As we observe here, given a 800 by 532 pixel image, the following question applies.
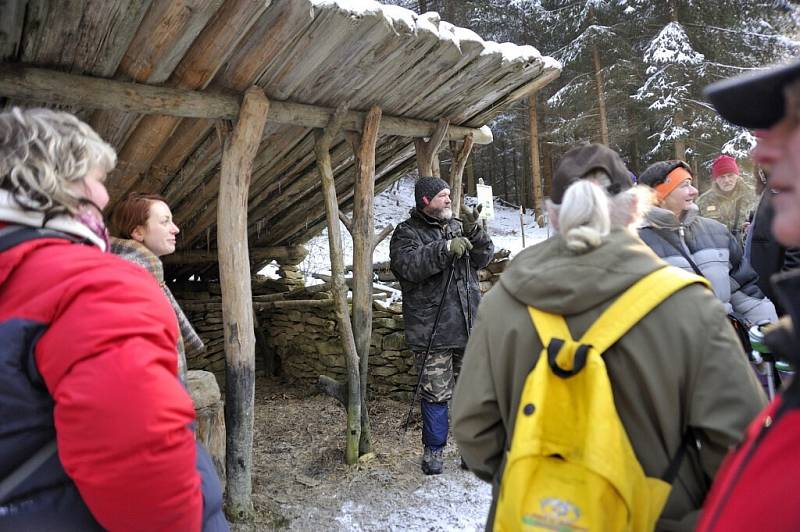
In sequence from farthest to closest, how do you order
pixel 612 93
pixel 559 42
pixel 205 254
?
pixel 559 42
pixel 612 93
pixel 205 254

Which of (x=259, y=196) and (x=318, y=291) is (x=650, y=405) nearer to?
(x=259, y=196)

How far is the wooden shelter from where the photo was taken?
9.52 ft

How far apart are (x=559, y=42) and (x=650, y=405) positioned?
55.9 ft

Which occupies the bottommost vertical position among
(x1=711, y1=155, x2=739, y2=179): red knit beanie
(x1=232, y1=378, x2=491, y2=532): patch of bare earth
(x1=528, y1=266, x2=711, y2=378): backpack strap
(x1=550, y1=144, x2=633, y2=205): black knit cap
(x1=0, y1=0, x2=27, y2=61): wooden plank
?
(x1=232, y1=378, x2=491, y2=532): patch of bare earth

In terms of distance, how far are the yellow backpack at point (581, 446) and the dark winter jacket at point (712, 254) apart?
2076mm

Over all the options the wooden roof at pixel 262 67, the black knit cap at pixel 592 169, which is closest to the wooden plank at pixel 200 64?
the wooden roof at pixel 262 67

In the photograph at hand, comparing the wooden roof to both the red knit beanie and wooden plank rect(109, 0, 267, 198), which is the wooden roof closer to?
wooden plank rect(109, 0, 267, 198)

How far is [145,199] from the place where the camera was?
2709 millimetres

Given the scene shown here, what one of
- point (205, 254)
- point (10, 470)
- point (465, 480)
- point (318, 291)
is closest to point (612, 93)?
point (318, 291)

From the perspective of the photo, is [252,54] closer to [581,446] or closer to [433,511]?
[581,446]

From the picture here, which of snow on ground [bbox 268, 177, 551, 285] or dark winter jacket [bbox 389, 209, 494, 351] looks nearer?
dark winter jacket [bbox 389, 209, 494, 351]

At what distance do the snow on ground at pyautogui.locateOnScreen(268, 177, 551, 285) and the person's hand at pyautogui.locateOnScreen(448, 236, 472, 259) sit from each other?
6518 millimetres

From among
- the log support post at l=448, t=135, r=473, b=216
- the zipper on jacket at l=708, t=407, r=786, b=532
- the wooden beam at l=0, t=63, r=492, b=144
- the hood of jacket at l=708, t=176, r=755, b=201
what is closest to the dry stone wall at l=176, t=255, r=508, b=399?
the log support post at l=448, t=135, r=473, b=216

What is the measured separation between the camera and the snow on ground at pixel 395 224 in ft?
41.2
